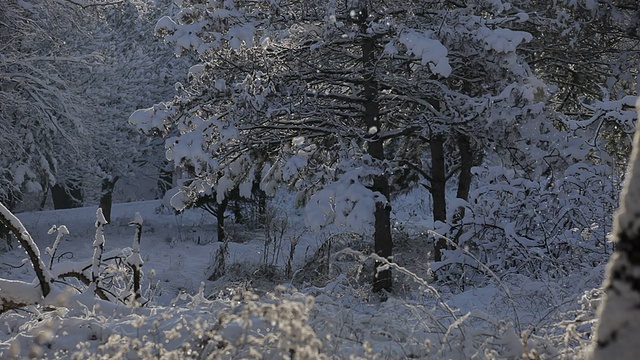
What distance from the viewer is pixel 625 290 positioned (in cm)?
87

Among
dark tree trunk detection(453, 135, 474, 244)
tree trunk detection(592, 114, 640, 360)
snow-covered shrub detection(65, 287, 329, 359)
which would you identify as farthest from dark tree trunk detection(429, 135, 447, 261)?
tree trunk detection(592, 114, 640, 360)

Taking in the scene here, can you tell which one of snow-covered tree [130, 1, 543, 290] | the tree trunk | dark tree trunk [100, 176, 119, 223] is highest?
snow-covered tree [130, 1, 543, 290]

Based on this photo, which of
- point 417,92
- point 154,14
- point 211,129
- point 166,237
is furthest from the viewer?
point 154,14

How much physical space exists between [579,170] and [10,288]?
7837 mm

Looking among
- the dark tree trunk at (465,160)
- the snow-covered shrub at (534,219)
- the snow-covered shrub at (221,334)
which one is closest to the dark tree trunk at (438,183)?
the dark tree trunk at (465,160)

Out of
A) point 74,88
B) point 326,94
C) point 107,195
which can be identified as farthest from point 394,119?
point 107,195

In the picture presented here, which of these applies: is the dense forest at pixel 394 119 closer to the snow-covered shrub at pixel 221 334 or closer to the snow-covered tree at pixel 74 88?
the snow-covered tree at pixel 74 88

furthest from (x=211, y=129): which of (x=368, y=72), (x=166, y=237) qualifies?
(x=166, y=237)

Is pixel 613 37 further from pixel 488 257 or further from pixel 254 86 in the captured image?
pixel 254 86

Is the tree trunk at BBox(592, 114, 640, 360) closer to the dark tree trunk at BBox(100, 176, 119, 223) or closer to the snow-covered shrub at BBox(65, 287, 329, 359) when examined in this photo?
the snow-covered shrub at BBox(65, 287, 329, 359)

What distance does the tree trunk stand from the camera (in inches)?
33.0

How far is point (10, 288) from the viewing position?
10.9 ft

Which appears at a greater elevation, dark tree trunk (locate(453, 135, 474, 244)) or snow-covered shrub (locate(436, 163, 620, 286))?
dark tree trunk (locate(453, 135, 474, 244))

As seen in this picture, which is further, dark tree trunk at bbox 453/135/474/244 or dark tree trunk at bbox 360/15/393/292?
dark tree trunk at bbox 453/135/474/244
